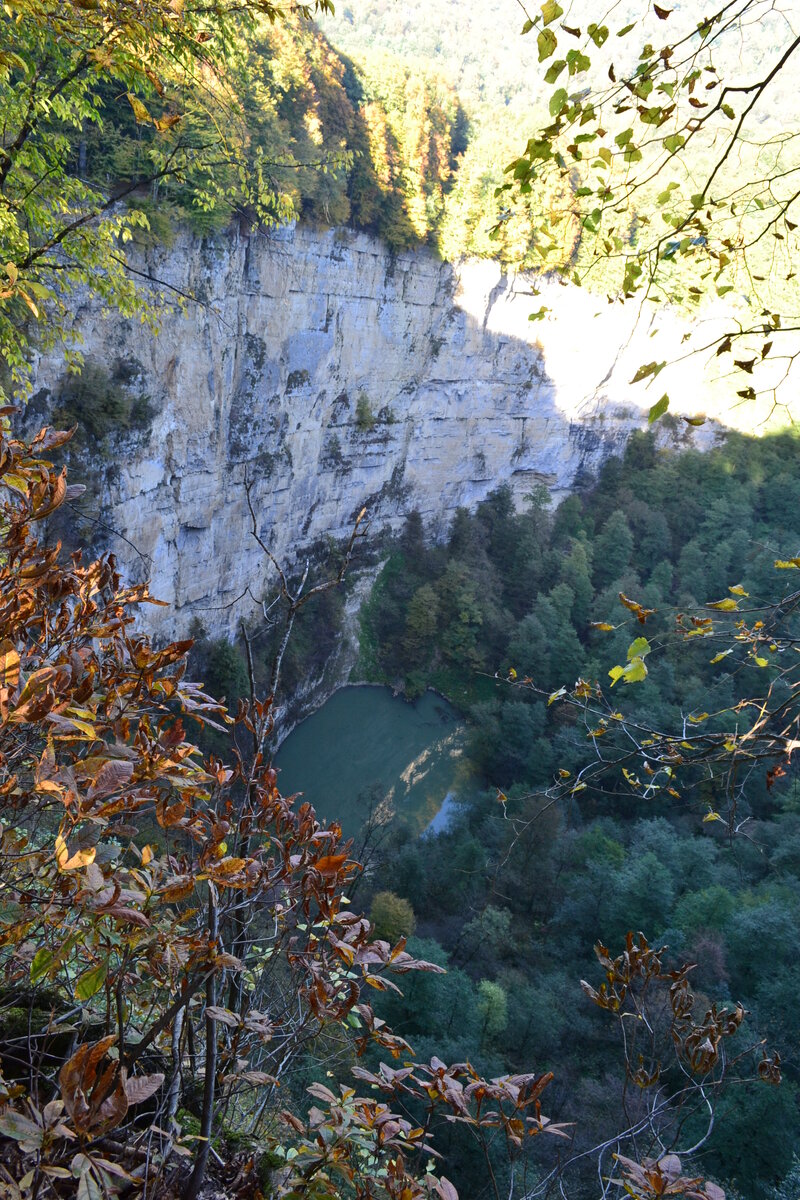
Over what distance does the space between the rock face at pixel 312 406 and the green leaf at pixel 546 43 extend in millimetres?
4820

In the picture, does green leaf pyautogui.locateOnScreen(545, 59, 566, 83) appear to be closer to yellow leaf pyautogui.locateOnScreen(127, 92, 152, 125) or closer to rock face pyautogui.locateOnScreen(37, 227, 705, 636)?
yellow leaf pyautogui.locateOnScreen(127, 92, 152, 125)

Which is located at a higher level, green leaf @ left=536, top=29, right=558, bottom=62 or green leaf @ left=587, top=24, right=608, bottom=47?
green leaf @ left=587, top=24, right=608, bottom=47

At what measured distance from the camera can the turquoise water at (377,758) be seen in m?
18.0

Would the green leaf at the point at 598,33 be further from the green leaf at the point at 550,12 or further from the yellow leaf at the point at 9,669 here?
the yellow leaf at the point at 9,669

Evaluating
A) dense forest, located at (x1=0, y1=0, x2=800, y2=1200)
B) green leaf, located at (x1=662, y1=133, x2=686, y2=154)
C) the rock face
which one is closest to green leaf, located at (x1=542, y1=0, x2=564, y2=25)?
dense forest, located at (x1=0, y1=0, x2=800, y2=1200)

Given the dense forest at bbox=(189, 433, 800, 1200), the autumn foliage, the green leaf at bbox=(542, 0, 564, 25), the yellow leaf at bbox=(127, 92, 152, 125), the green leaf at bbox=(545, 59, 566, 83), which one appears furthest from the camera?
the dense forest at bbox=(189, 433, 800, 1200)

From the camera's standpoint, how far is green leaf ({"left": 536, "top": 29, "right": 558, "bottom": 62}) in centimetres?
181

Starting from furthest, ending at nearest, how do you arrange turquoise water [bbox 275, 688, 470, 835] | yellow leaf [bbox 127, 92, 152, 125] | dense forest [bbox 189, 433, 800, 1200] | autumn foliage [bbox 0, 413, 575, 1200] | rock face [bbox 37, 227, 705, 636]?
turquoise water [bbox 275, 688, 470, 835]
rock face [bbox 37, 227, 705, 636]
dense forest [bbox 189, 433, 800, 1200]
yellow leaf [bbox 127, 92, 152, 125]
autumn foliage [bbox 0, 413, 575, 1200]

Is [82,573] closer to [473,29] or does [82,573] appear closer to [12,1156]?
[12,1156]

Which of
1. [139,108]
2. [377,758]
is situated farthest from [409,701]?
[139,108]

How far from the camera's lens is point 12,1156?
169 centimetres

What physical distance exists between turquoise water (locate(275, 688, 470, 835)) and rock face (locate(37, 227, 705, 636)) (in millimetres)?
4372

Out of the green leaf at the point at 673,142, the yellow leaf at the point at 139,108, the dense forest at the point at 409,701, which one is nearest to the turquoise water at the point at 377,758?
the dense forest at the point at 409,701

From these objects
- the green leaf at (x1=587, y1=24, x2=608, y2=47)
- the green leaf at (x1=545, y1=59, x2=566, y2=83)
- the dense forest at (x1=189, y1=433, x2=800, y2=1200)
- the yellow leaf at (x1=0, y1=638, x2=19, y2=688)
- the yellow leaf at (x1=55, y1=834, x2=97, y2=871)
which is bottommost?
the dense forest at (x1=189, y1=433, x2=800, y2=1200)
